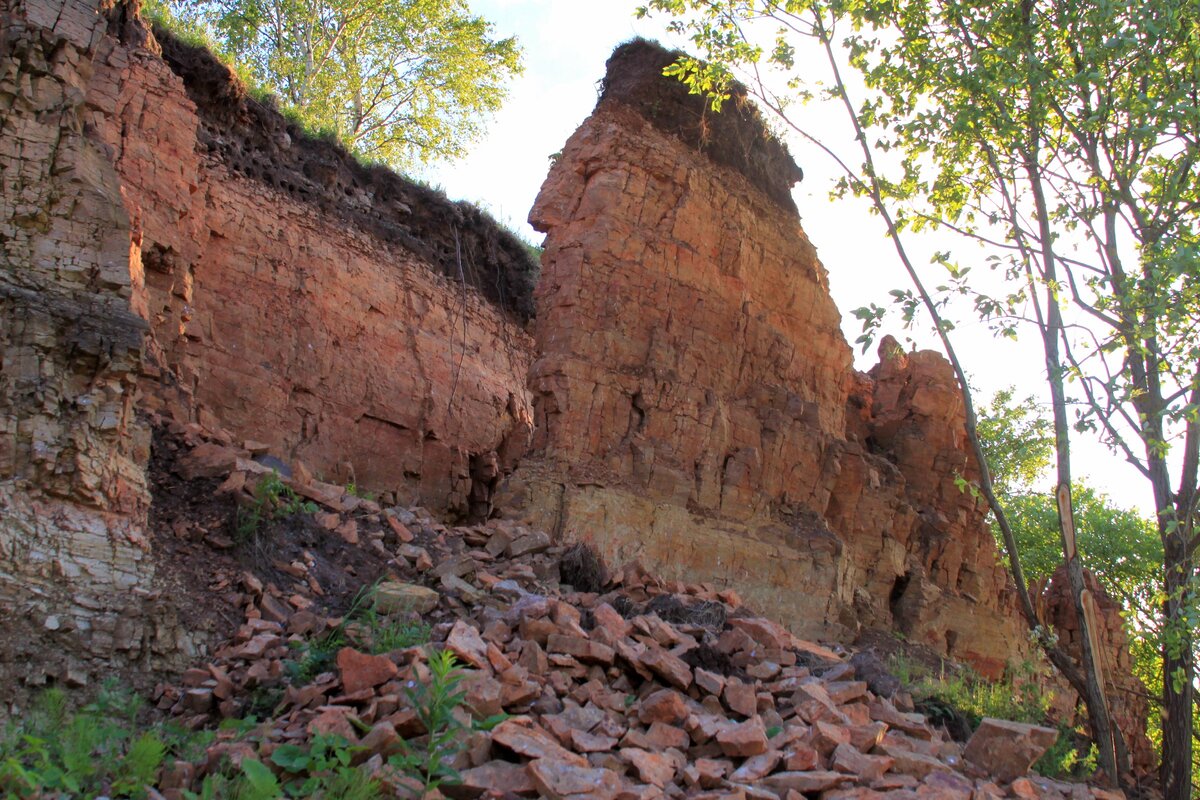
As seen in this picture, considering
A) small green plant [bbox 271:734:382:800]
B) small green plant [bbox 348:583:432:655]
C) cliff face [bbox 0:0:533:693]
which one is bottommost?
small green plant [bbox 271:734:382:800]

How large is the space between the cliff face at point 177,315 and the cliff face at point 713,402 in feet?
9.07

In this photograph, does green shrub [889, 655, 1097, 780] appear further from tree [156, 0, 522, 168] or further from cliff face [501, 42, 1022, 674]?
tree [156, 0, 522, 168]

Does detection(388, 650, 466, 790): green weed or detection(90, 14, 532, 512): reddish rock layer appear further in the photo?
detection(90, 14, 532, 512): reddish rock layer

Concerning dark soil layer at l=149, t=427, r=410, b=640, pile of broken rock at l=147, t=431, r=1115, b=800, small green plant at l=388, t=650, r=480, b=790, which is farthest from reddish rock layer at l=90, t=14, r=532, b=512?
small green plant at l=388, t=650, r=480, b=790

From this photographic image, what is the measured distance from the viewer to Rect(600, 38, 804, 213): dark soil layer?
16016 millimetres

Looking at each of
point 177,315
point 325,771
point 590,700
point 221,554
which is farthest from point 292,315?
point 325,771

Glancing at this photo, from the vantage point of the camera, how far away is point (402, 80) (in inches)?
1124

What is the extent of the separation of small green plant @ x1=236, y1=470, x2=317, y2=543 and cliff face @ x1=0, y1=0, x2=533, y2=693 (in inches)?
34.0

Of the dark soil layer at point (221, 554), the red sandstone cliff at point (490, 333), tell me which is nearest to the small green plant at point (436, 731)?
the dark soil layer at point (221, 554)

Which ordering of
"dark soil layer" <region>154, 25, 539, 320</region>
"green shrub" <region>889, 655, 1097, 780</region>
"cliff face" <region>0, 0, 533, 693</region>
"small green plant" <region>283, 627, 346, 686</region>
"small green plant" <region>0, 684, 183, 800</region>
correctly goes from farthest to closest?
"dark soil layer" <region>154, 25, 539, 320</region>, "green shrub" <region>889, 655, 1097, 780</region>, "cliff face" <region>0, 0, 533, 693</region>, "small green plant" <region>283, 627, 346, 686</region>, "small green plant" <region>0, 684, 183, 800</region>

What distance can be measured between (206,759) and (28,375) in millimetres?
3404

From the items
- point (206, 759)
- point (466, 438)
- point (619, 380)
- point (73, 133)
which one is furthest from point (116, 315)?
point (466, 438)

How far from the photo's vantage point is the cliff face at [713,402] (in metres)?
13.6

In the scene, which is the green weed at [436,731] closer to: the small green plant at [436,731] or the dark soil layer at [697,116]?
the small green plant at [436,731]
